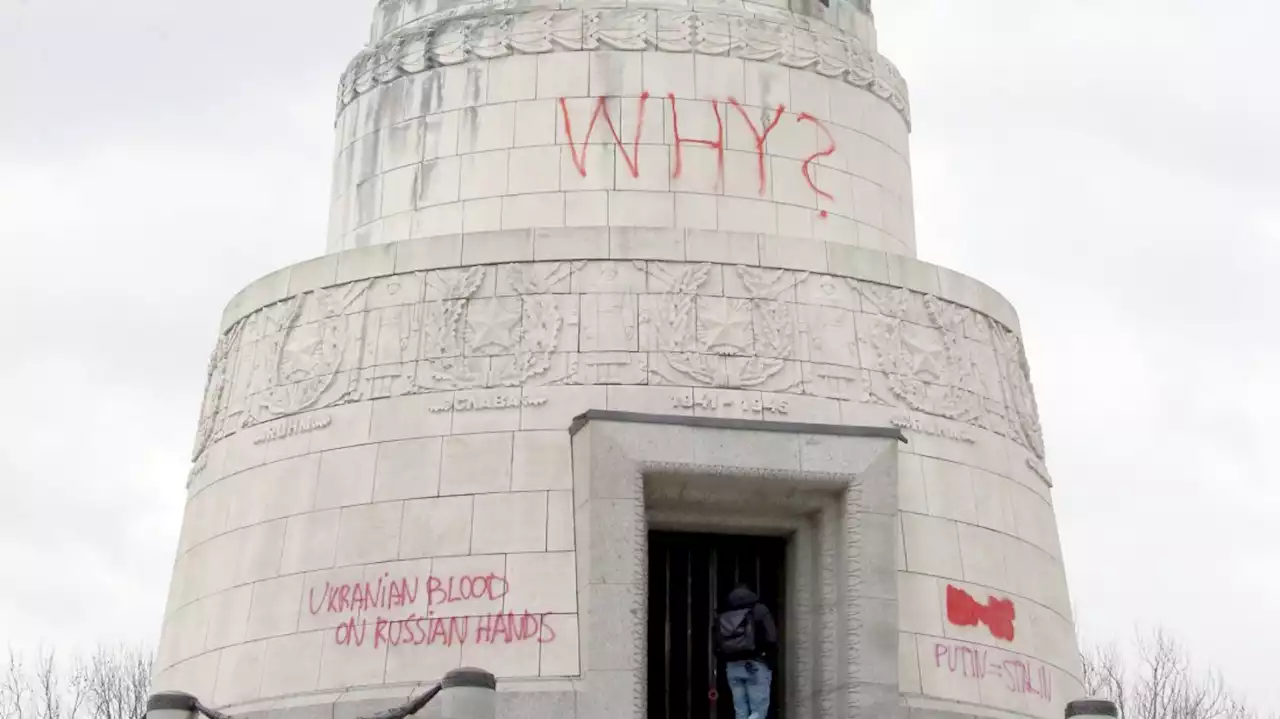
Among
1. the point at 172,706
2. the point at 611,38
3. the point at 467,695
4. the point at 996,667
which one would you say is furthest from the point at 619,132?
the point at 172,706

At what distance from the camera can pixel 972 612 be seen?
1844 centimetres

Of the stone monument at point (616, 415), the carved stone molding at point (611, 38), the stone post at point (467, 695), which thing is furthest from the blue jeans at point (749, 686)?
the carved stone molding at point (611, 38)

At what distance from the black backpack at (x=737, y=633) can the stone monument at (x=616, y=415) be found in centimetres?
84

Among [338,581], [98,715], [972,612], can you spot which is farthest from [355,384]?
[98,715]

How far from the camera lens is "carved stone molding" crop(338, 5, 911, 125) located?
21.0m

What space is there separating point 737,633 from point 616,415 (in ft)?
8.55

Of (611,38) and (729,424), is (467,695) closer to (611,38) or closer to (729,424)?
(729,424)

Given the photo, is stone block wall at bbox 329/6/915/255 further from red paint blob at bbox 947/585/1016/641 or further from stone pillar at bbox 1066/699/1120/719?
stone pillar at bbox 1066/699/1120/719

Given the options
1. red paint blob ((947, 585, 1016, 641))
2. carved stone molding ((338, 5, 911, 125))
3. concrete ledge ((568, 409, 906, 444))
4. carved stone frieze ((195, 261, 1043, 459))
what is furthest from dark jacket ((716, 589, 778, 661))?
carved stone molding ((338, 5, 911, 125))

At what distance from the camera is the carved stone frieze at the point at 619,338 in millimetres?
18484

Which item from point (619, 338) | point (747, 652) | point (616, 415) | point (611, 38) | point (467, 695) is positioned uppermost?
point (611, 38)

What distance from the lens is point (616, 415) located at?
57.5 ft

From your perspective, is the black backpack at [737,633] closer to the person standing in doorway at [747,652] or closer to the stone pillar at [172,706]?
the person standing in doorway at [747,652]

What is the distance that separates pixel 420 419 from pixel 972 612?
651 centimetres
